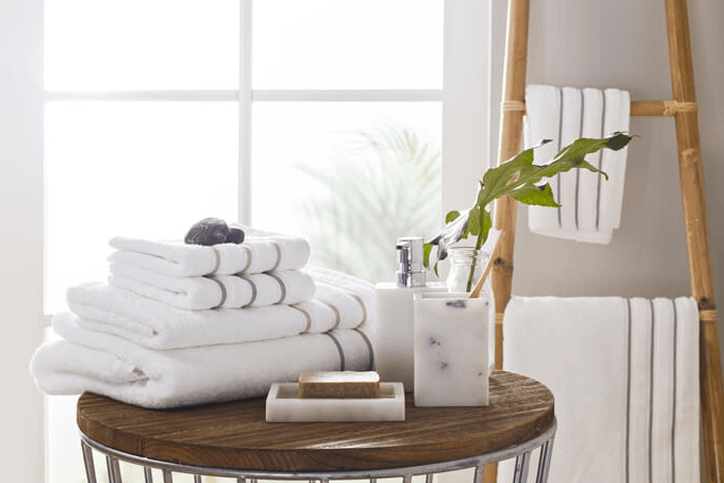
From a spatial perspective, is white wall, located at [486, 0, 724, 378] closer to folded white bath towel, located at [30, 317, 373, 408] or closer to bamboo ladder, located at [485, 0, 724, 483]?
bamboo ladder, located at [485, 0, 724, 483]

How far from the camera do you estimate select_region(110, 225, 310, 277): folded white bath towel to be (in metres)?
0.77

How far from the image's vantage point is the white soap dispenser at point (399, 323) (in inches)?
31.2

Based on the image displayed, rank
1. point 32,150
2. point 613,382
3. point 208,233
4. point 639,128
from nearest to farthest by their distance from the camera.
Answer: point 208,233
point 613,382
point 639,128
point 32,150

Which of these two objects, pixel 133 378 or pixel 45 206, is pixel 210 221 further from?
pixel 45 206

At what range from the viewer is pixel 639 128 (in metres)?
1.47

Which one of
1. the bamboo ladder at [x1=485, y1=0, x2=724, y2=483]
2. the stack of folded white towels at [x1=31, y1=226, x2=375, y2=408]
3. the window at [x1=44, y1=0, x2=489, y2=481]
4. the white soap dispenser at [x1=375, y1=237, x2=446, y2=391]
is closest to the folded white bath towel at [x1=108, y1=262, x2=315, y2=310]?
the stack of folded white towels at [x1=31, y1=226, x2=375, y2=408]

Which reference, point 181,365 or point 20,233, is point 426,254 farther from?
point 20,233

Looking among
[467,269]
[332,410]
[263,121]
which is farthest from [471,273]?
[263,121]

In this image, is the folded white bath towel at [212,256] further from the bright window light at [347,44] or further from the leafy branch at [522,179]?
the bright window light at [347,44]

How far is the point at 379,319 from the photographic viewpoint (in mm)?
797

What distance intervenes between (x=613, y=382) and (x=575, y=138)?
0.44 m

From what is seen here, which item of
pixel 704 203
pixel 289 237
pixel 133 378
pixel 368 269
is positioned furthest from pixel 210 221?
pixel 704 203

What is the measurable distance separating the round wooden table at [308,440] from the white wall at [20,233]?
0.93m

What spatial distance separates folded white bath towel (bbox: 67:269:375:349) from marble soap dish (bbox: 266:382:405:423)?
11 centimetres
